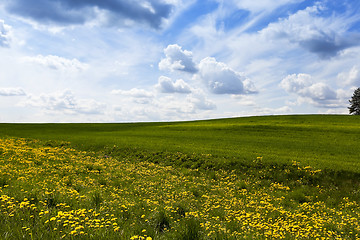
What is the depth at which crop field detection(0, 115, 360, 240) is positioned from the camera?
5.47 meters

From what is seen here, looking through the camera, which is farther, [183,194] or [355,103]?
[355,103]

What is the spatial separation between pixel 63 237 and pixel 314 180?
17.8 metres

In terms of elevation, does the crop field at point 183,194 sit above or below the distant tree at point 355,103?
below

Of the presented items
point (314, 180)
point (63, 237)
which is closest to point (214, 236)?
point (63, 237)

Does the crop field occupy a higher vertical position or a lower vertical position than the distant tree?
lower

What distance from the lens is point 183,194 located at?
39.1 ft

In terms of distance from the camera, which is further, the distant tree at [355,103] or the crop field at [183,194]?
the distant tree at [355,103]

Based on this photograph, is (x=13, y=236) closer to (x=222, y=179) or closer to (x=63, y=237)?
(x=63, y=237)

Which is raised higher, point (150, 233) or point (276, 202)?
point (150, 233)

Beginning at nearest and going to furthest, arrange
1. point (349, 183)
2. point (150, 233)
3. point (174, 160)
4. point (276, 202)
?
1. point (150, 233)
2. point (276, 202)
3. point (349, 183)
4. point (174, 160)

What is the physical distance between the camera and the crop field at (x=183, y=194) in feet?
17.9

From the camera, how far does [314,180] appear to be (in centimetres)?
1702

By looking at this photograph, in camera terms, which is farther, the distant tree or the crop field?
the distant tree

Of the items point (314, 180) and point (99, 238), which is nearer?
point (99, 238)
